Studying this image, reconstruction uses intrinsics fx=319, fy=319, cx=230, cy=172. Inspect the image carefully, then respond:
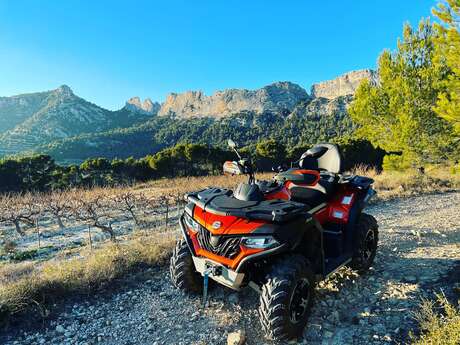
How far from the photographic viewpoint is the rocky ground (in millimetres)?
3031

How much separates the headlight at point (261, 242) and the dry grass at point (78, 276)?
2.26 meters

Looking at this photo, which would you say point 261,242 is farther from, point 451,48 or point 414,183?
point 414,183

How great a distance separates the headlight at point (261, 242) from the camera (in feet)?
8.64

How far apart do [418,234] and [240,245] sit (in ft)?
14.3

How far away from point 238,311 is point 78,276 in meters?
2.08

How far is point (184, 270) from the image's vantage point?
3.39m

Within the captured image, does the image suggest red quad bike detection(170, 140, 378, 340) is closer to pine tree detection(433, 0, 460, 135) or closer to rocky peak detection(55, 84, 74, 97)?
pine tree detection(433, 0, 460, 135)

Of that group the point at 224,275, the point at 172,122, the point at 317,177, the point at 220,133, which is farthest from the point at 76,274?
the point at 172,122

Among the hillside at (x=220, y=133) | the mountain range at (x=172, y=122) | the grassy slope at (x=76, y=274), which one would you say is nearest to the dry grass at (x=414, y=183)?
the grassy slope at (x=76, y=274)

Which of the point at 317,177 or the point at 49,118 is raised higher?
the point at 49,118

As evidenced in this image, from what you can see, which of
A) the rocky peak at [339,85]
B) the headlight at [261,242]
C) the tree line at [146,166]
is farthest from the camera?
the rocky peak at [339,85]

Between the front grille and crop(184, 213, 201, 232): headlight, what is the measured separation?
8 cm

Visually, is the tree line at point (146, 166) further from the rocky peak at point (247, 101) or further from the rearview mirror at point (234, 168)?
the rocky peak at point (247, 101)

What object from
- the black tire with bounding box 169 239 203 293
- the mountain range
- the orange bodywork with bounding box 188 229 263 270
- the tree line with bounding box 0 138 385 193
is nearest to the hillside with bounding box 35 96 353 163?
the mountain range
